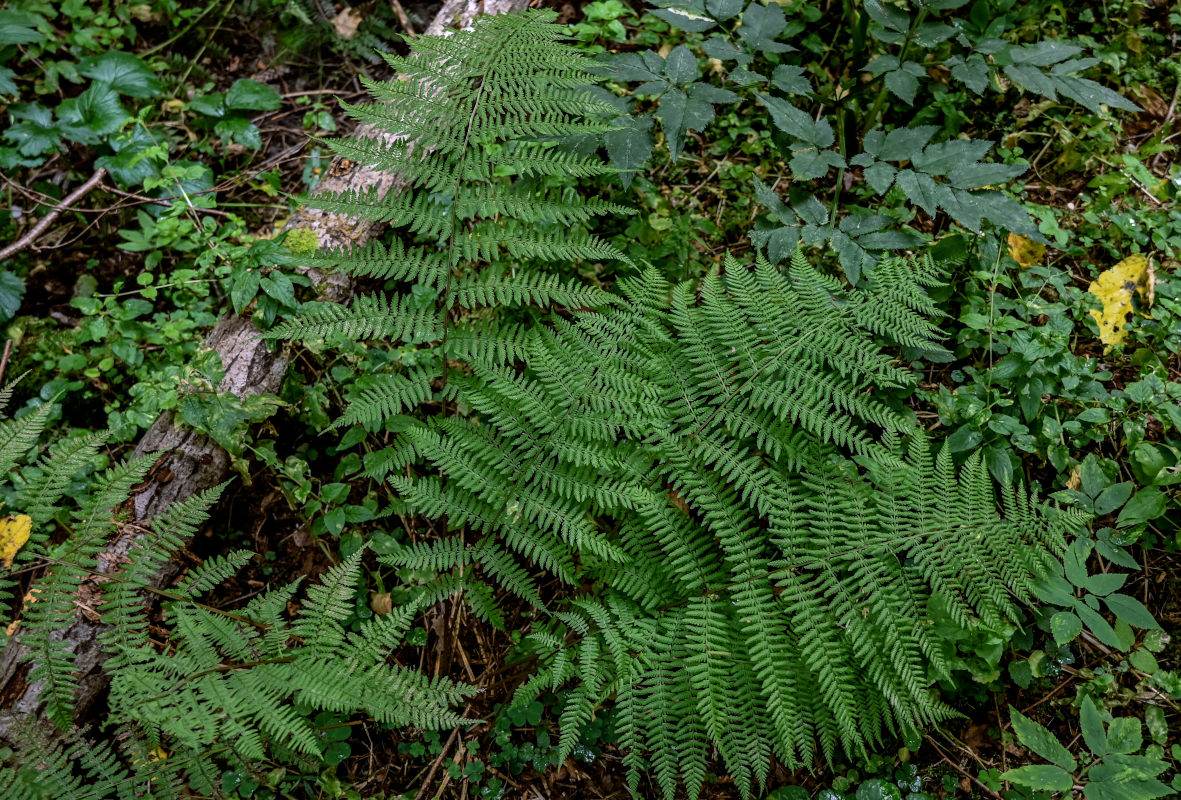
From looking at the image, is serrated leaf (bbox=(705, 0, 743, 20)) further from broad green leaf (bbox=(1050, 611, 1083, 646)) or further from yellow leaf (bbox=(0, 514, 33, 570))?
yellow leaf (bbox=(0, 514, 33, 570))

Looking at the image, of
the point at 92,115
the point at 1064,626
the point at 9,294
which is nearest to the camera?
the point at 1064,626

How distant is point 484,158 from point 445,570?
154 centimetres

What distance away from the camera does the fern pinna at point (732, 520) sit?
2303mm

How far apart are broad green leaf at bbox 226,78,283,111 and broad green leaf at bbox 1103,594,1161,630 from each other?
14.6ft

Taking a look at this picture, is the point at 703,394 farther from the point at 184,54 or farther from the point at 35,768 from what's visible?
the point at 184,54

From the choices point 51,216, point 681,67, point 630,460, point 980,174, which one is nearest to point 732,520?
point 630,460

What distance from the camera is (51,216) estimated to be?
364 centimetres

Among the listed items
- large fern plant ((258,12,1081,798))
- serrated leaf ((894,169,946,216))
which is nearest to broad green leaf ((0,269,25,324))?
large fern plant ((258,12,1081,798))

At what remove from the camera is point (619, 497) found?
2451 mm

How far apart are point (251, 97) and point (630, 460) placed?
10.1 ft

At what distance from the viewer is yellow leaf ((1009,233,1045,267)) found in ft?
10.7

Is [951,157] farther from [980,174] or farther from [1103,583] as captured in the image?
[1103,583]

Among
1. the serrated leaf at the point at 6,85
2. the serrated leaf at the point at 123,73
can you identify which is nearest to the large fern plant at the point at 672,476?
the serrated leaf at the point at 123,73

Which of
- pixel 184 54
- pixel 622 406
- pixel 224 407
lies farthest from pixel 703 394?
pixel 184 54
